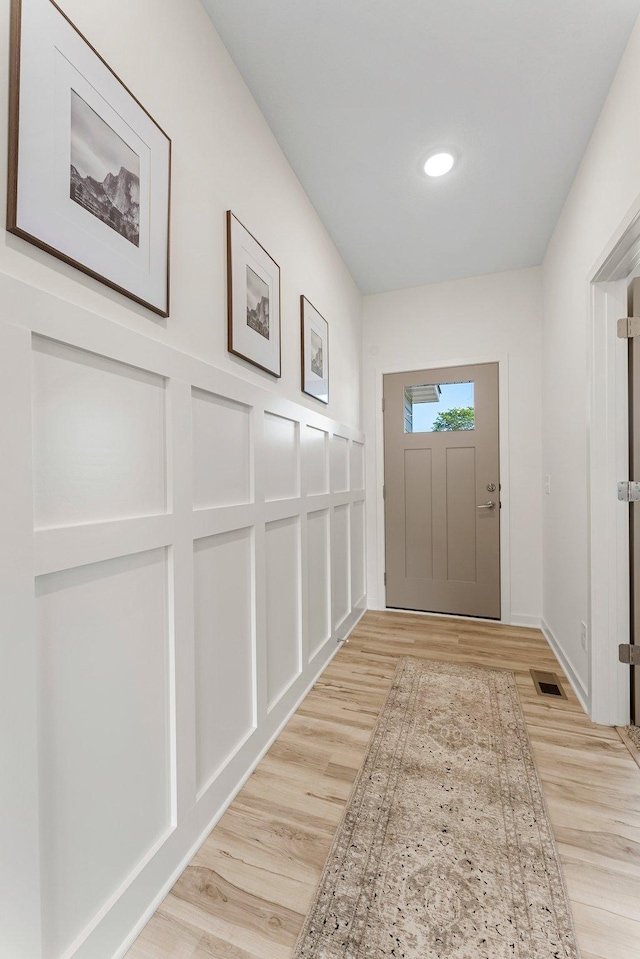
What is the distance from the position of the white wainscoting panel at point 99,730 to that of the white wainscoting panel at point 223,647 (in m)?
0.15

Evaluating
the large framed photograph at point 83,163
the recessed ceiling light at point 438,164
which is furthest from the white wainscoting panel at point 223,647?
the recessed ceiling light at point 438,164

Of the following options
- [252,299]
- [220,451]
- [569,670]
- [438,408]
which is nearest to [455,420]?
[438,408]

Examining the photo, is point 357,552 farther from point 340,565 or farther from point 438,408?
point 438,408

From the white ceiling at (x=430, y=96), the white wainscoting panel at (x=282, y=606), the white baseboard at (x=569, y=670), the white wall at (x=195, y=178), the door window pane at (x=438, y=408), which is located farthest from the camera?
the door window pane at (x=438, y=408)

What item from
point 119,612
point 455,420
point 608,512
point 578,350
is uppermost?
point 578,350

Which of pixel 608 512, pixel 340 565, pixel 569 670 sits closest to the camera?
pixel 608 512

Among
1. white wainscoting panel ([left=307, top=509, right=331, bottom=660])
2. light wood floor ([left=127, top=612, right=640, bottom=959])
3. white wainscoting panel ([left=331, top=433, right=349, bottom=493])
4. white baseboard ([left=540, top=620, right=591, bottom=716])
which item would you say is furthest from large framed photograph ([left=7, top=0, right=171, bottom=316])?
white baseboard ([left=540, top=620, right=591, bottom=716])

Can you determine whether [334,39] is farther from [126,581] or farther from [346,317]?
[126,581]

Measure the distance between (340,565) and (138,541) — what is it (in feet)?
6.03

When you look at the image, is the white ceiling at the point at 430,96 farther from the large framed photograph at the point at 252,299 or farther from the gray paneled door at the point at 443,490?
the gray paneled door at the point at 443,490

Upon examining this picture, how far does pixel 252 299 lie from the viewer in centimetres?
166

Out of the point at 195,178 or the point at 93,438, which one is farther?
the point at 195,178

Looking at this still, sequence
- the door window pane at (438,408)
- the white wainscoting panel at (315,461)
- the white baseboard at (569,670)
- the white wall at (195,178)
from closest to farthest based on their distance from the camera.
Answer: the white wall at (195,178) < the white baseboard at (569,670) < the white wainscoting panel at (315,461) < the door window pane at (438,408)

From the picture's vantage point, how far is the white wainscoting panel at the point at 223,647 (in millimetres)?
1290
